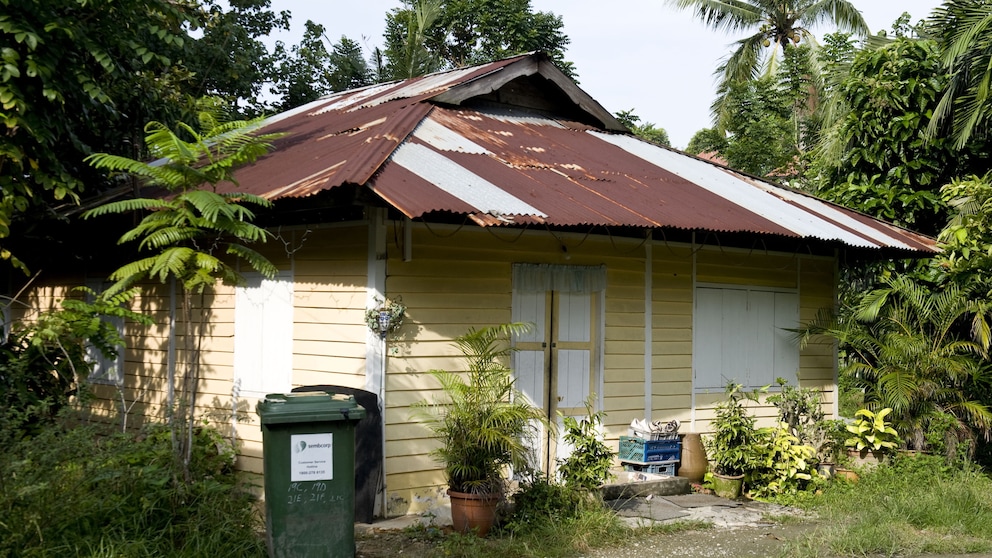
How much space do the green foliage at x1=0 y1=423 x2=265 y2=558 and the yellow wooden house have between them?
1916 mm

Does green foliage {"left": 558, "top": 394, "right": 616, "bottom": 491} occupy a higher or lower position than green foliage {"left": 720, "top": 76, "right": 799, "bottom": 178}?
lower

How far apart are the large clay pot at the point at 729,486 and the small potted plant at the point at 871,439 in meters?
1.53

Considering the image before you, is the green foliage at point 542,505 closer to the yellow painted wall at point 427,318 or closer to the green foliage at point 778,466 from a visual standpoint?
the yellow painted wall at point 427,318

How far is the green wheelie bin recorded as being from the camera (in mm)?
6145

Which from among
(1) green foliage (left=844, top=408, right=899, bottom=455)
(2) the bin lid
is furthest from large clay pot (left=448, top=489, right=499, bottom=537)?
(1) green foliage (left=844, top=408, right=899, bottom=455)

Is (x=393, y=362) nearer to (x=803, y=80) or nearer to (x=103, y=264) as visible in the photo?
(x=103, y=264)

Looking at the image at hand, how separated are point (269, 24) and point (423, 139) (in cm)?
1203

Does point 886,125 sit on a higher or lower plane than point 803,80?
lower

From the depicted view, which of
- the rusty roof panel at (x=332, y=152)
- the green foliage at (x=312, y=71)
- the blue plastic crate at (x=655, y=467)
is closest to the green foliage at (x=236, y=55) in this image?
the green foliage at (x=312, y=71)

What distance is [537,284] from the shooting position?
9039 mm

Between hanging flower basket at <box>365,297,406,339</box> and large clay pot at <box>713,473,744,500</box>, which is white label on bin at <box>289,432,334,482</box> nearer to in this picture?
hanging flower basket at <box>365,297,406,339</box>

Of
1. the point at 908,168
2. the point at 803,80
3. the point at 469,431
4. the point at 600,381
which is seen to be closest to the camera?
the point at 469,431

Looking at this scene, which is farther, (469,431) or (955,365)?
(955,365)

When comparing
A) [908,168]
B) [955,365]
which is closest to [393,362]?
[955,365]
